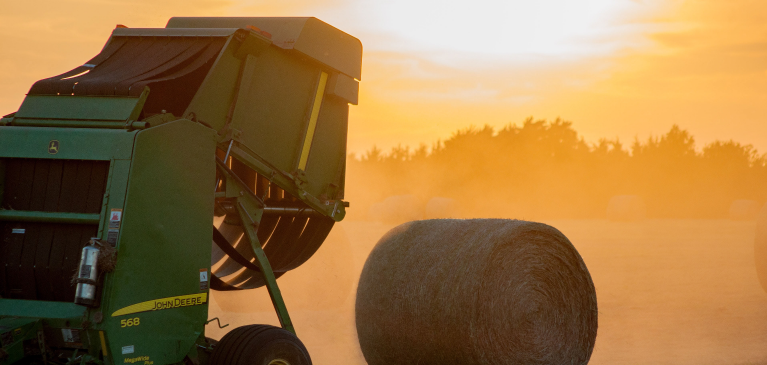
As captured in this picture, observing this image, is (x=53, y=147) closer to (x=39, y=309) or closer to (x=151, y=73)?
(x=151, y=73)

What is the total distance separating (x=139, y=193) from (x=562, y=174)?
36.6m

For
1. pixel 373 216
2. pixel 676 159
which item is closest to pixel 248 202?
pixel 373 216

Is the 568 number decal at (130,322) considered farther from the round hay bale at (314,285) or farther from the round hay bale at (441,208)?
the round hay bale at (441,208)

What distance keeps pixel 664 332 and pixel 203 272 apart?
22.7 ft

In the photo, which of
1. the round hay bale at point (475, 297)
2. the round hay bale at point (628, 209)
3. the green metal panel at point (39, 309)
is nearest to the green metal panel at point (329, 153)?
the round hay bale at point (475, 297)

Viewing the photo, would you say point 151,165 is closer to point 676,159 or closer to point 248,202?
point 248,202

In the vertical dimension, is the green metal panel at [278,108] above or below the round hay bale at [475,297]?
above

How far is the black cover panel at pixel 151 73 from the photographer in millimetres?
6297

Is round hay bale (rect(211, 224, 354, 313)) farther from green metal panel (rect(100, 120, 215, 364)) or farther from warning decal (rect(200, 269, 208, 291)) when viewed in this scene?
green metal panel (rect(100, 120, 215, 364))

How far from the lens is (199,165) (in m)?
6.14

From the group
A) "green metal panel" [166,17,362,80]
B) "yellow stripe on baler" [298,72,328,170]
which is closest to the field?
"yellow stripe on baler" [298,72,328,170]

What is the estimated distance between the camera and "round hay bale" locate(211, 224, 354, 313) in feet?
34.2

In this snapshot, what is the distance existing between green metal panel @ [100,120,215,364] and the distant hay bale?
22.2 metres

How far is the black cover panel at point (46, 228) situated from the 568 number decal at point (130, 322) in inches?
21.0
